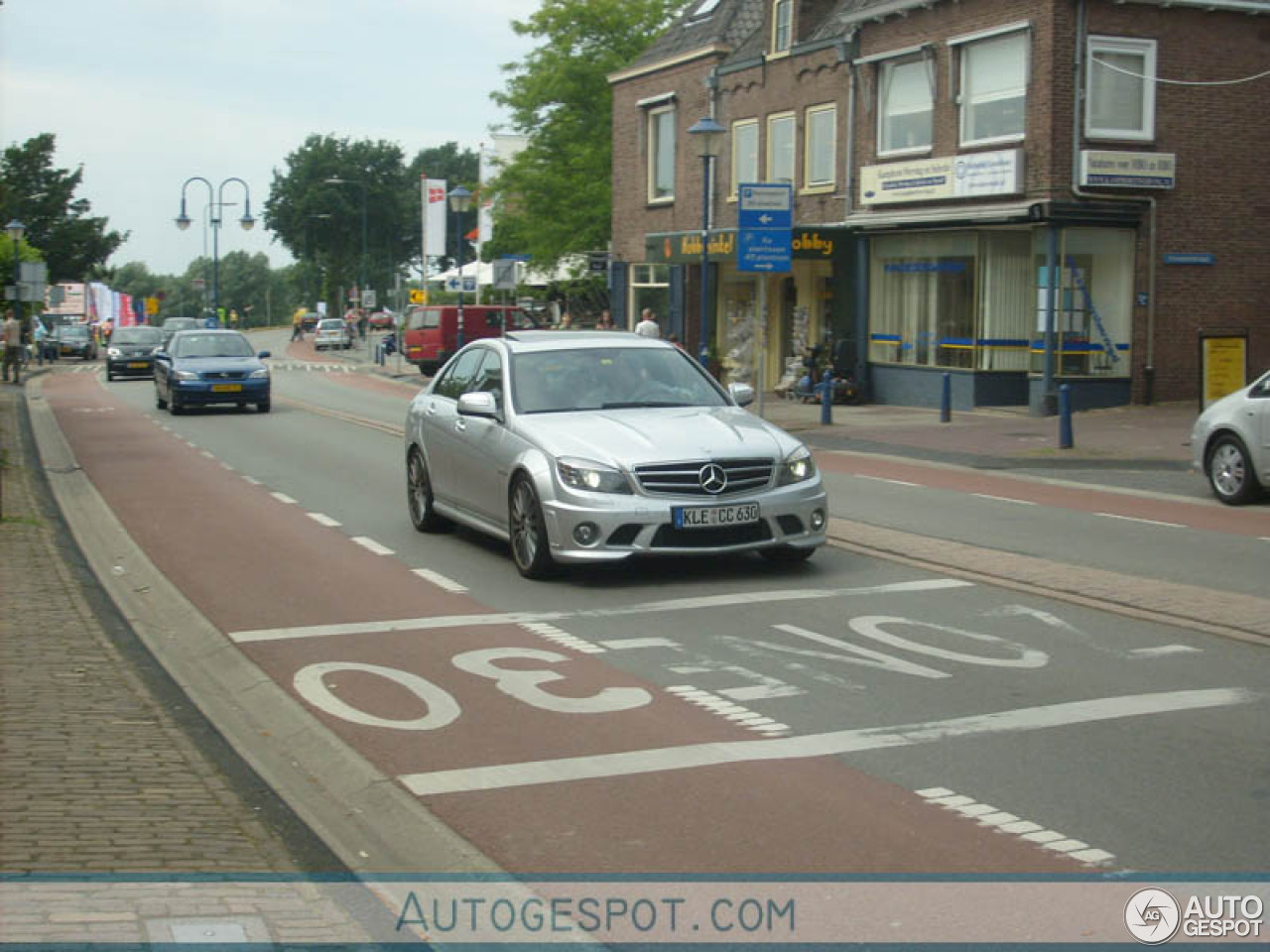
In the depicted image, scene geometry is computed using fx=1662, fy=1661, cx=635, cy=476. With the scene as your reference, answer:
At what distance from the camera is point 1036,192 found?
1078 inches

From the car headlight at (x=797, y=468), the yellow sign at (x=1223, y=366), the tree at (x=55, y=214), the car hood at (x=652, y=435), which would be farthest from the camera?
the tree at (x=55, y=214)

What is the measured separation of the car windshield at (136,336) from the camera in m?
49.8

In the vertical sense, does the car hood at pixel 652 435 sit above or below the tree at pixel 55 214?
below

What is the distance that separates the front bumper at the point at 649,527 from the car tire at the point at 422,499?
298cm

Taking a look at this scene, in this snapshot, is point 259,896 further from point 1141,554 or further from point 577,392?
point 1141,554

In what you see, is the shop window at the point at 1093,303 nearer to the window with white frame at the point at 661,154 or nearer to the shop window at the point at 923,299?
the shop window at the point at 923,299

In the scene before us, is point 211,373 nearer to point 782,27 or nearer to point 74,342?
point 782,27

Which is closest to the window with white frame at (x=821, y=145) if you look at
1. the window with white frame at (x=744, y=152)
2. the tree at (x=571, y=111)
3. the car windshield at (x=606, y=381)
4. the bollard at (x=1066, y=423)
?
the window with white frame at (x=744, y=152)

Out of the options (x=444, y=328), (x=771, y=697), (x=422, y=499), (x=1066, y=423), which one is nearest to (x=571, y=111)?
(x=444, y=328)

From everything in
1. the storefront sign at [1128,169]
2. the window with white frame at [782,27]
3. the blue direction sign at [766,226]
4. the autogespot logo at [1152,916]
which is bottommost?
the autogespot logo at [1152,916]

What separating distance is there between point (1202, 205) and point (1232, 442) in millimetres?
13272

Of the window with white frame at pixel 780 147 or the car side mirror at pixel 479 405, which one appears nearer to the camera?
the car side mirror at pixel 479 405

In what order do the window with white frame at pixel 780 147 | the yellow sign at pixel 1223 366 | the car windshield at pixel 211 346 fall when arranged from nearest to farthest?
the yellow sign at pixel 1223 366 → the car windshield at pixel 211 346 → the window with white frame at pixel 780 147

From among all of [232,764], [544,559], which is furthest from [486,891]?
[544,559]
